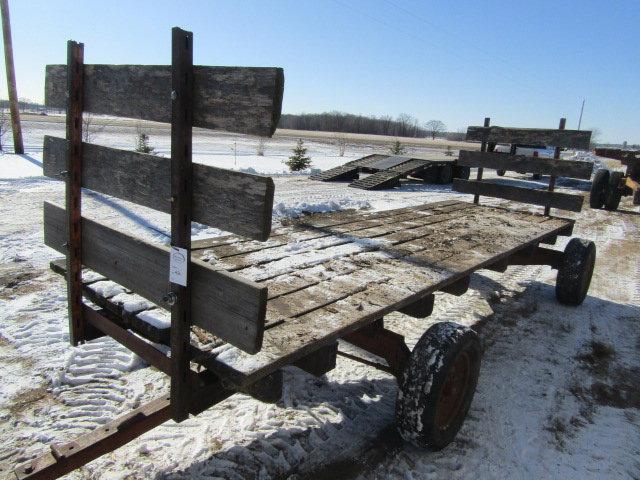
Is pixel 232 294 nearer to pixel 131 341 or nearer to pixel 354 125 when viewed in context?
pixel 131 341

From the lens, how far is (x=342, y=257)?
130 inches

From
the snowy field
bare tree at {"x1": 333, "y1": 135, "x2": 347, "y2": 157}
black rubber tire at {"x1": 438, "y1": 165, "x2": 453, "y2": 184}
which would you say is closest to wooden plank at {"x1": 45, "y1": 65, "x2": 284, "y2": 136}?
the snowy field

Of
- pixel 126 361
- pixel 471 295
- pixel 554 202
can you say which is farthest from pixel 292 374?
pixel 554 202

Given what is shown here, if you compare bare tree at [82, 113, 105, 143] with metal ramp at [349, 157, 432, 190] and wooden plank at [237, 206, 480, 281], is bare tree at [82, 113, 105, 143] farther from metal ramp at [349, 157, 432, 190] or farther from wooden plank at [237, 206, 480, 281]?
metal ramp at [349, 157, 432, 190]

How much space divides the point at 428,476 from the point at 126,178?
7.24 ft

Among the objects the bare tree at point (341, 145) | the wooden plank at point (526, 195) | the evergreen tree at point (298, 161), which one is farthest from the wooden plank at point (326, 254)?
the bare tree at point (341, 145)

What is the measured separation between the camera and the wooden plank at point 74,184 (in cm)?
208

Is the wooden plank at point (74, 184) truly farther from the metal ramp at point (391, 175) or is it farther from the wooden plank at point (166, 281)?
the metal ramp at point (391, 175)

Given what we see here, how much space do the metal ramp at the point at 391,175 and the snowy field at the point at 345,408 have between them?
26.6 feet

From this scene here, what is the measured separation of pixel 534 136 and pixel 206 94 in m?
5.71

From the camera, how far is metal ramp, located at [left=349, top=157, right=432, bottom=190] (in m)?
12.9

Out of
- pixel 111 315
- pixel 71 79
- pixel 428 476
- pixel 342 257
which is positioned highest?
pixel 71 79

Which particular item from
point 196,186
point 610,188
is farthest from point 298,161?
point 196,186

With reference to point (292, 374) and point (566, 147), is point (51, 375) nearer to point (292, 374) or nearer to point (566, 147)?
point (292, 374)
